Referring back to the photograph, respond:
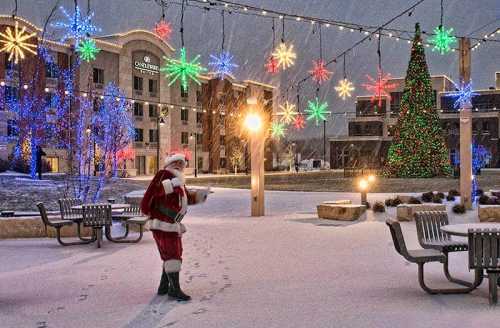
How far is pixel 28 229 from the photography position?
44.7 ft

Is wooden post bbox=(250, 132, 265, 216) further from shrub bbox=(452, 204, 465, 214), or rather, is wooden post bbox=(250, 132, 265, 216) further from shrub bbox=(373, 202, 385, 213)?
shrub bbox=(452, 204, 465, 214)

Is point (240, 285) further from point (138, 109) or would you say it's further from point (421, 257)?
point (138, 109)

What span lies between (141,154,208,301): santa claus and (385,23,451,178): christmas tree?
30732mm

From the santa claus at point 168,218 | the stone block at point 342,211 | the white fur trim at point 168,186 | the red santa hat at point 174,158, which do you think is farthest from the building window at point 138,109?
the white fur trim at point 168,186

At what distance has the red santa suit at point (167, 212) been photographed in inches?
280

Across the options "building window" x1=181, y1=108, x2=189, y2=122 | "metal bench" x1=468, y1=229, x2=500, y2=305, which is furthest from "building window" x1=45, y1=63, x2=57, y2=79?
"metal bench" x1=468, y1=229, x2=500, y2=305

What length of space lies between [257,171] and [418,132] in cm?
2067

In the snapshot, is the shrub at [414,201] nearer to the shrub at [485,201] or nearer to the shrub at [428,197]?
the shrub at [428,197]

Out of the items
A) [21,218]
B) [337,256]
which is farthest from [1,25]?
[337,256]

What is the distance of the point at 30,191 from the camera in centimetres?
2662

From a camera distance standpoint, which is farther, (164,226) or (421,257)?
(421,257)

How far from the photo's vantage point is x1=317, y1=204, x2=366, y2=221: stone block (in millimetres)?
16094

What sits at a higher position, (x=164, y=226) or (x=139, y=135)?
(x=139, y=135)

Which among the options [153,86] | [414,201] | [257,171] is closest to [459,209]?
[414,201]
